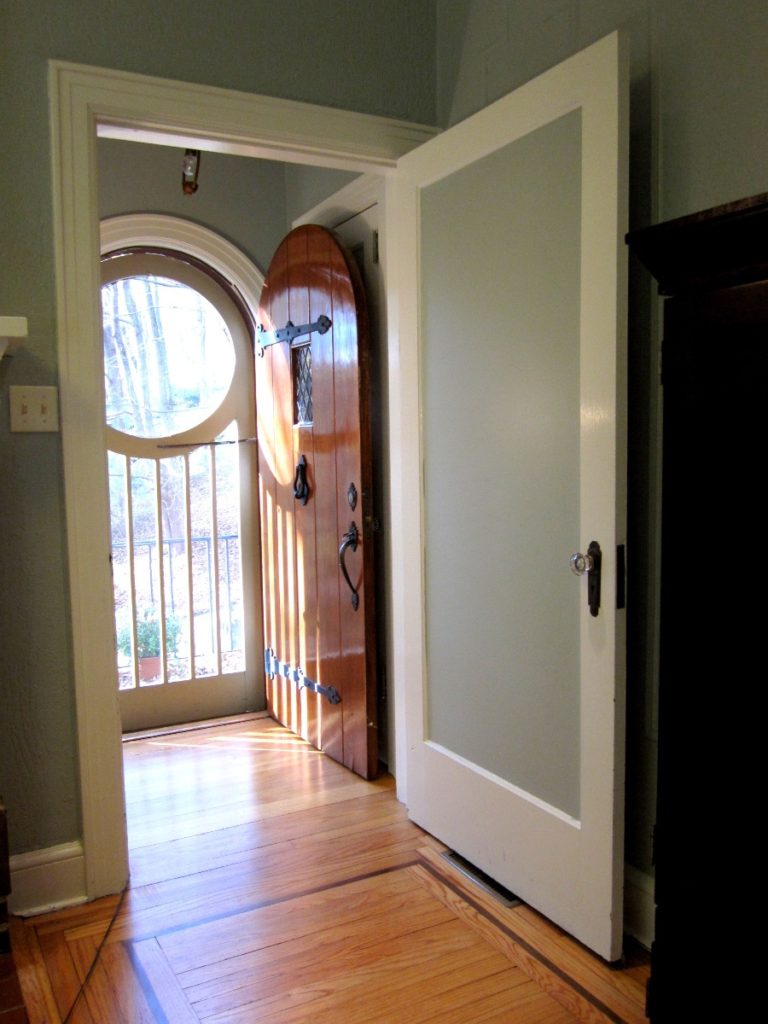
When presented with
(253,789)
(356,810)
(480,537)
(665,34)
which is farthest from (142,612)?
(665,34)

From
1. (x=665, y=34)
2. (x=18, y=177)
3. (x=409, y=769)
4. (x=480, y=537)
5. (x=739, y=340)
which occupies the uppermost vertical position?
(x=665, y=34)

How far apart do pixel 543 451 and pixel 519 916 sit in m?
1.16

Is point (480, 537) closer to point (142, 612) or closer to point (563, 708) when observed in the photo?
point (563, 708)

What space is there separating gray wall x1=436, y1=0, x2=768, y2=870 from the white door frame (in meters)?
0.74

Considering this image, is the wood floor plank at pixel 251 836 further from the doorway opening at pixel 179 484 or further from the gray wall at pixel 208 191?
the gray wall at pixel 208 191

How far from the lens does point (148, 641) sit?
3.73 m

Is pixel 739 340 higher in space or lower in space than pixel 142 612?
higher

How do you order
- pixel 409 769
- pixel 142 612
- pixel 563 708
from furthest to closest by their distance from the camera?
pixel 142 612 → pixel 409 769 → pixel 563 708

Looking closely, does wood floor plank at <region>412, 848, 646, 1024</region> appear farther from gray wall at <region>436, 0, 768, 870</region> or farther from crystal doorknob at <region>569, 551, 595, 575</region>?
crystal doorknob at <region>569, 551, 595, 575</region>

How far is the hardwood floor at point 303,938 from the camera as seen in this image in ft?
6.09

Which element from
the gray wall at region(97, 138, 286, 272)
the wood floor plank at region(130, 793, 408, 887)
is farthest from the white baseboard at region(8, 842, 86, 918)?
the gray wall at region(97, 138, 286, 272)

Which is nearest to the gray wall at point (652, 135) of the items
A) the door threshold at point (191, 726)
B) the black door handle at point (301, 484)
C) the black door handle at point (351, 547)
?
the black door handle at point (351, 547)

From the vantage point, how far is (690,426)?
1240 mm

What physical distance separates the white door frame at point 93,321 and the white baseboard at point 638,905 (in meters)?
1.33
